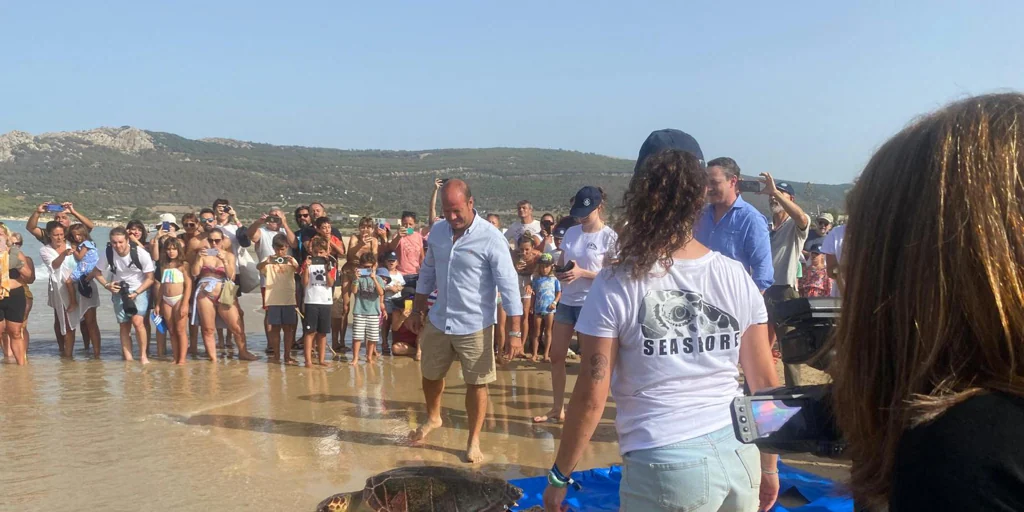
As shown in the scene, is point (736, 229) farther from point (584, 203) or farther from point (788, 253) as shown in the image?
point (788, 253)

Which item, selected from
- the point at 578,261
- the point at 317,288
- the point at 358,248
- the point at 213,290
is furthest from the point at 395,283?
Result: the point at 578,261

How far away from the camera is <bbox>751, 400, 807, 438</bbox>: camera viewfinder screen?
4.27 ft

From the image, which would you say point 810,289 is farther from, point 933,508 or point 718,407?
point 933,508

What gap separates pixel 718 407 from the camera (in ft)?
7.77

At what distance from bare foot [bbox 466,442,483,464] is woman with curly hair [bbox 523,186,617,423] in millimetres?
806

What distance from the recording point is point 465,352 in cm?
536

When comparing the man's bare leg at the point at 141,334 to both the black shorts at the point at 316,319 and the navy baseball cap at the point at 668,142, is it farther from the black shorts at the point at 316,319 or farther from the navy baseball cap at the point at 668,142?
the navy baseball cap at the point at 668,142

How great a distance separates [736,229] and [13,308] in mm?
8956

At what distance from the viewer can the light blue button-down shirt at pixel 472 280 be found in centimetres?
532

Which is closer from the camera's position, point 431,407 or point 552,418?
point 431,407

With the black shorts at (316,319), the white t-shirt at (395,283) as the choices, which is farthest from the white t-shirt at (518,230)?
the black shorts at (316,319)

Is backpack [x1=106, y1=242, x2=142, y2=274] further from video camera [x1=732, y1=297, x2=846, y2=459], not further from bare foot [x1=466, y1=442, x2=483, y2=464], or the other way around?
video camera [x1=732, y1=297, x2=846, y2=459]

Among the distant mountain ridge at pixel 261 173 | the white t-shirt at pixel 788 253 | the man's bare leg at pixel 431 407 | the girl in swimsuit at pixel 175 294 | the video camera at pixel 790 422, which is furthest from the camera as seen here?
the distant mountain ridge at pixel 261 173

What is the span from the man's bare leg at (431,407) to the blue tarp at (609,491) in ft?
3.39
